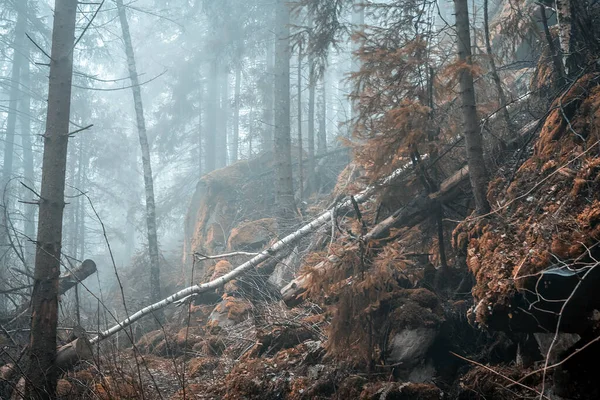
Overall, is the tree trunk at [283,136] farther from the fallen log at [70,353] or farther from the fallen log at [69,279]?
the fallen log at [70,353]

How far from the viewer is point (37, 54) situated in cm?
2578

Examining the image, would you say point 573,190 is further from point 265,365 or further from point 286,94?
point 286,94

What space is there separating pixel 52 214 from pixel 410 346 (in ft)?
16.1

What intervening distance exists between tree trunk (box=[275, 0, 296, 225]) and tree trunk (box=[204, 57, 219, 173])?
11.7 m

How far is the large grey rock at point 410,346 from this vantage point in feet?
14.9

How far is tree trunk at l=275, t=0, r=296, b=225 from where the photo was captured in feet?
39.0

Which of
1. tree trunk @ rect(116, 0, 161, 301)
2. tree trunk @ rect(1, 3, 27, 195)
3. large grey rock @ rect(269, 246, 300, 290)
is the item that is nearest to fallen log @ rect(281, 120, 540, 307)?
large grey rock @ rect(269, 246, 300, 290)

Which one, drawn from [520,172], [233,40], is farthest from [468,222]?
[233,40]

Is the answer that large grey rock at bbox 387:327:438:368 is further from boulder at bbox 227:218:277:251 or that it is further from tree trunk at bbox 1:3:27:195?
tree trunk at bbox 1:3:27:195

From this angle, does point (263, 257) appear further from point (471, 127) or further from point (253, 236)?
point (471, 127)

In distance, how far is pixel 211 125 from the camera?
25953 mm

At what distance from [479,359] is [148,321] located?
9176 millimetres

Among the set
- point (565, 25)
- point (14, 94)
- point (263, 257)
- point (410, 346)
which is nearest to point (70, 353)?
point (263, 257)

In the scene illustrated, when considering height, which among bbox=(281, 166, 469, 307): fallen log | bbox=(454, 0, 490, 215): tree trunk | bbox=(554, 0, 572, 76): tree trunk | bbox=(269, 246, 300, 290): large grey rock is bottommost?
bbox=(269, 246, 300, 290): large grey rock
